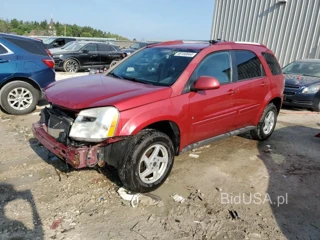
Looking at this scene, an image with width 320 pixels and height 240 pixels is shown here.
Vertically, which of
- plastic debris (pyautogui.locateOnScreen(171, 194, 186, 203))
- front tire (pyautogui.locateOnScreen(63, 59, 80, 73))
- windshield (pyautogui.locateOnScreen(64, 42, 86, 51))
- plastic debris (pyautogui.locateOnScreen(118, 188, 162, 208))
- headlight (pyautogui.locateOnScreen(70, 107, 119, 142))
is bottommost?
plastic debris (pyautogui.locateOnScreen(171, 194, 186, 203))

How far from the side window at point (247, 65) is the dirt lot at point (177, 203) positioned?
50.6 inches

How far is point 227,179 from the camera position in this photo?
3.62 meters

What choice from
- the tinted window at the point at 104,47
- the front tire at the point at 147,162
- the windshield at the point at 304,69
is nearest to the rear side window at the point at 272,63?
the front tire at the point at 147,162

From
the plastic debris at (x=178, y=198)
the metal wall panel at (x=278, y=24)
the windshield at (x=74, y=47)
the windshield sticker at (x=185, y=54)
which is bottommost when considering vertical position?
the plastic debris at (x=178, y=198)

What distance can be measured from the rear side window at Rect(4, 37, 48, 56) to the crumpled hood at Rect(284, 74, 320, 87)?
6.81 metres

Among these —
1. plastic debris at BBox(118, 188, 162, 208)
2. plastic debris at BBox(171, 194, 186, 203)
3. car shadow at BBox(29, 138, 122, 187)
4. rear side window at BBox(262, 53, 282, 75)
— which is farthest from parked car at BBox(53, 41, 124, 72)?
plastic debris at BBox(171, 194, 186, 203)

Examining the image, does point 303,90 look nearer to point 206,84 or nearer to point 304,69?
point 304,69

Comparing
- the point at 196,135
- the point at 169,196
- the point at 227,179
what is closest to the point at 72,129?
the point at 169,196

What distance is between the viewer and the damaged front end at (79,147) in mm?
2740

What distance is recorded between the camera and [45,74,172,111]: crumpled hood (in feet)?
9.25

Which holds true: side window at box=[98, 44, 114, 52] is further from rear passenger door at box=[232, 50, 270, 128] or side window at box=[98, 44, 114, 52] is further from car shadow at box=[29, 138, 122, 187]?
rear passenger door at box=[232, 50, 270, 128]

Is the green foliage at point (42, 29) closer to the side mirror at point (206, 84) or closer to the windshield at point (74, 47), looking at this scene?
the windshield at point (74, 47)

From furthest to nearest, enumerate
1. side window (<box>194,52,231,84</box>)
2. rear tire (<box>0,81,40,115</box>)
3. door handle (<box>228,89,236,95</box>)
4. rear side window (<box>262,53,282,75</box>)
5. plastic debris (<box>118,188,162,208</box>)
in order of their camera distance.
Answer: rear tire (<box>0,81,40,115</box>), rear side window (<box>262,53,282,75</box>), door handle (<box>228,89,236,95</box>), side window (<box>194,52,231,84</box>), plastic debris (<box>118,188,162,208</box>)

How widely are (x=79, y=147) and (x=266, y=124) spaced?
3591 millimetres
